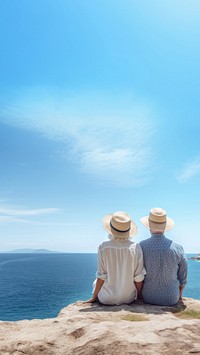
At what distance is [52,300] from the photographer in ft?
272

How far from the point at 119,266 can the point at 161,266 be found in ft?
3.18

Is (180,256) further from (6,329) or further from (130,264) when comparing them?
(6,329)

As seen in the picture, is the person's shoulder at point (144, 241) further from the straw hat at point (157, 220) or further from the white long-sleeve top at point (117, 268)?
the white long-sleeve top at point (117, 268)

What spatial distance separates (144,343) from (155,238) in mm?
3206

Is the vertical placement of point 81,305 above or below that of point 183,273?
below

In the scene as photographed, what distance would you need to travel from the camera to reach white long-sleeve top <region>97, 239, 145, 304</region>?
613 cm

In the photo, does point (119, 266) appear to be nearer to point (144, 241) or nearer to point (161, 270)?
point (144, 241)

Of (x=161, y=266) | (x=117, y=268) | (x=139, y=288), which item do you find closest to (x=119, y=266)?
(x=117, y=268)

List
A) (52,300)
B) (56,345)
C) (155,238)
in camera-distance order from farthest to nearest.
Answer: (52,300) → (155,238) → (56,345)

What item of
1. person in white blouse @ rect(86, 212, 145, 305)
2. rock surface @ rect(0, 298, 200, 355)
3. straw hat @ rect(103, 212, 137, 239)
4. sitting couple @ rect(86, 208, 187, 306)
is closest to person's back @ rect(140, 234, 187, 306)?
sitting couple @ rect(86, 208, 187, 306)

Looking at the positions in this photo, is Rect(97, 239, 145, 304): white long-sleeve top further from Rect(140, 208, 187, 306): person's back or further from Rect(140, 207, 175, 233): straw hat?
Rect(140, 207, 175, 233): straw hat

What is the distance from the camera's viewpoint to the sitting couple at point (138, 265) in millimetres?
6156

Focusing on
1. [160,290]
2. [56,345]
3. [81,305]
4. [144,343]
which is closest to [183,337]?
[144,343]

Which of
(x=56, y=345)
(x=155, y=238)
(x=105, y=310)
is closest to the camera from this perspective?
(x=56, y=345)
